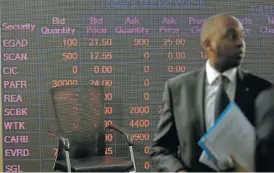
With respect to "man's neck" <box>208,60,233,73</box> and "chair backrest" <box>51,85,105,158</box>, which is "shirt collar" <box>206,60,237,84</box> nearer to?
"man's neck" <box>208,60,233,73</box>

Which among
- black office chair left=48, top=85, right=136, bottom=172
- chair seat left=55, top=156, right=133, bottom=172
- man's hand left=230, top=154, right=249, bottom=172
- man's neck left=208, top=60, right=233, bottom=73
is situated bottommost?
chair seat left=55, top=156, right=133, bottom=172

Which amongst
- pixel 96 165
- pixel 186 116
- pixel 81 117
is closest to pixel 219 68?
pixel 186 116

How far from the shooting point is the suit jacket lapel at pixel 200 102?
933mm

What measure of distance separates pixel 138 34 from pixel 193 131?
2.51m

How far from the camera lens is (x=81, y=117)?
10.3 ft

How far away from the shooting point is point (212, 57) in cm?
91

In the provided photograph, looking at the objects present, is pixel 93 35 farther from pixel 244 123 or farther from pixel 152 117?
pixel 244 123

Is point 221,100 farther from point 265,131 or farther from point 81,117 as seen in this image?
point 81,117

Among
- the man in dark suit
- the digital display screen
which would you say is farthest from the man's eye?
the digital display screen

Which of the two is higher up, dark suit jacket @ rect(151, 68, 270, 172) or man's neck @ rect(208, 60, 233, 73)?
man's neck @ rect(208, 60, 233, 73)

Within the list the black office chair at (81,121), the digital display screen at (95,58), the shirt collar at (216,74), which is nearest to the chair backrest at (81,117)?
the black office chair at (81,121)

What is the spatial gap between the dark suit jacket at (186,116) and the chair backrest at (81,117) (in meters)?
2.14

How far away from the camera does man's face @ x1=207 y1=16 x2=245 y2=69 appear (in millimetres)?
874

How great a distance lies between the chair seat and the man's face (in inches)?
78.9
